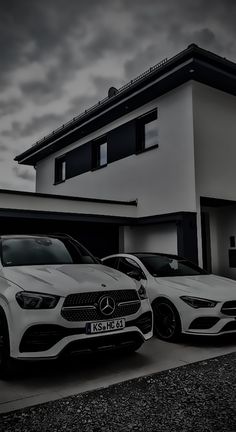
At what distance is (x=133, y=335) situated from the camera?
3.91m

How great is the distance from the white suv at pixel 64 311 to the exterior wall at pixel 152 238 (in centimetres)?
722

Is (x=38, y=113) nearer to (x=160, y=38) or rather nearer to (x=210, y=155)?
(x=160, y=38)

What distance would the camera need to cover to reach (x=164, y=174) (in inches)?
451

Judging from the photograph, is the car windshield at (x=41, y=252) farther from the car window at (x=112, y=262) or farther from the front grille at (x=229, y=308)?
the front grille at (x=229, y=308)

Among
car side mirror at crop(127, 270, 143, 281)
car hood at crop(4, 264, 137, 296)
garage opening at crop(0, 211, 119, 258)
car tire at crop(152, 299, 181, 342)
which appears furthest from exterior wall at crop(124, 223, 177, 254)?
car hood at crop(4, 264, 137, 296)

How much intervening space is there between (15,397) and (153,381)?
1370 mm

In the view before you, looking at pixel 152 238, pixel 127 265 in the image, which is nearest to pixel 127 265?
pixel 127 265

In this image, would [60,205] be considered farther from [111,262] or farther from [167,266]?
[167,266]

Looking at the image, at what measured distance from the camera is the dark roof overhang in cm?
997

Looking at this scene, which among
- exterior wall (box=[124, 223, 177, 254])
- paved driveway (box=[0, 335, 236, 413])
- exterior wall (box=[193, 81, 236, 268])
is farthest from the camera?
exterior wall (box=[124, 223, 177, 254])

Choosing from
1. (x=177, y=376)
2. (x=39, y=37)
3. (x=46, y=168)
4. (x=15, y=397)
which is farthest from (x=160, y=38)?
(x=46, y=168)

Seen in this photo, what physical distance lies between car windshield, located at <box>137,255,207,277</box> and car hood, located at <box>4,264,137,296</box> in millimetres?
1821

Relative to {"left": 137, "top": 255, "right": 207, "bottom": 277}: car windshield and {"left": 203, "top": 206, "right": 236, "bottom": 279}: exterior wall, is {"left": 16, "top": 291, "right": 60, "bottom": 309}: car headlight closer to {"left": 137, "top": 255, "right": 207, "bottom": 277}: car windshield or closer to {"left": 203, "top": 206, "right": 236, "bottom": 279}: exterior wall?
{"left": 137, "top": 255, "right": 207, "bottom": 277}: car windshield

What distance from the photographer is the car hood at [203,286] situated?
518cm
